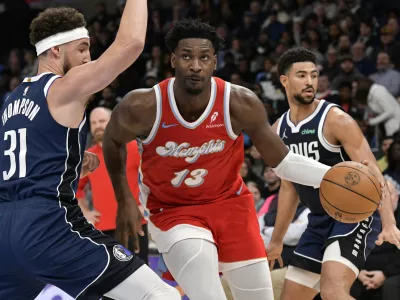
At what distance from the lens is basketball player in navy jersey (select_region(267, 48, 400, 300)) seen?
188 inches

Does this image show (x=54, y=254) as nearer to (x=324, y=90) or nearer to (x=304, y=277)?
(x=304, y=277)

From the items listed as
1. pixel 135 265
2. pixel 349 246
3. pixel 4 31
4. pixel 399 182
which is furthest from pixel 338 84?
pixel 4 31

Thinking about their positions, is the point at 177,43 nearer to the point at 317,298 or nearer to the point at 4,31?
the point at 317,298

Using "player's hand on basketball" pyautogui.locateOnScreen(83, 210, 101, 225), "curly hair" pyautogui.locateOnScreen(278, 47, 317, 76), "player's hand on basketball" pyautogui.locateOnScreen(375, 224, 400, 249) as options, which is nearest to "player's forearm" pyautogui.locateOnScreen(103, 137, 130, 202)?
"player's hand on basketball" pyautogui.locateOnScreen(375, 224, 400, 249)

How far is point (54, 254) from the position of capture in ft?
10.7

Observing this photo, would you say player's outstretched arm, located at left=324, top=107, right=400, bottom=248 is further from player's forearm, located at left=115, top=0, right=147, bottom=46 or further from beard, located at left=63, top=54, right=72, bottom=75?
beard, located at left=63, top=54, right=72, bottom=75

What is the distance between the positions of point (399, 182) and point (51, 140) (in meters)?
5.13

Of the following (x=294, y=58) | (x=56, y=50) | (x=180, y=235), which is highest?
(x=56, y=50)

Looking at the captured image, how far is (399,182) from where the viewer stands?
762 centimetres

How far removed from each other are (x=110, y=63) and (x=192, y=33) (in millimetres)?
1029

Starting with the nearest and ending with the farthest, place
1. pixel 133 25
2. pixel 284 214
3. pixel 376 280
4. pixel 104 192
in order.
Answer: pixel 133 25 < pixel 284 214 < pixel 376 280 < pixel 104 192

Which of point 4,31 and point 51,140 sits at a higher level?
point 51,140

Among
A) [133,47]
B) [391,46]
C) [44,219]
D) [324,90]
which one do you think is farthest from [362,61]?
[44,219]

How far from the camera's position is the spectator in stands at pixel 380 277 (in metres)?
5.95
